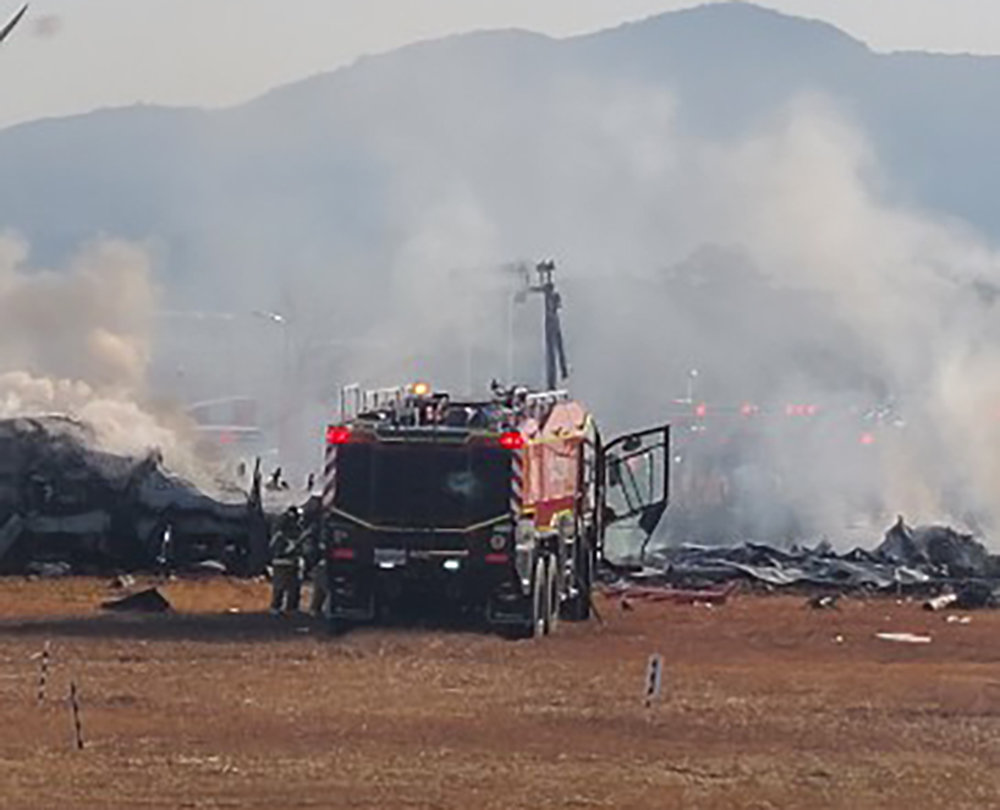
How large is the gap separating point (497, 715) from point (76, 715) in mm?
3913

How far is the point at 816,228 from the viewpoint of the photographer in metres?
117

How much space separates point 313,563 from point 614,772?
17.4m

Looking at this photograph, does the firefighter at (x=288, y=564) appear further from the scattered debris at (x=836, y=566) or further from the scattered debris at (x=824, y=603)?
the scattered debris at (x=824, y=603)

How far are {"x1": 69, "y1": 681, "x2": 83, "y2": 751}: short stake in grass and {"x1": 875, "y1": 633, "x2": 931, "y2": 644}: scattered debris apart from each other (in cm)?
1165

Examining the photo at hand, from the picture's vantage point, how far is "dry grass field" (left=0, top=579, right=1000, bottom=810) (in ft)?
66.2

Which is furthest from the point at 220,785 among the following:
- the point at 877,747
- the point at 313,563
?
the point at 313,563

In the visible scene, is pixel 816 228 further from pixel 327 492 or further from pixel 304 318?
pixel 327 492

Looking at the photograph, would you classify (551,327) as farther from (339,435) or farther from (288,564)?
(339,435)

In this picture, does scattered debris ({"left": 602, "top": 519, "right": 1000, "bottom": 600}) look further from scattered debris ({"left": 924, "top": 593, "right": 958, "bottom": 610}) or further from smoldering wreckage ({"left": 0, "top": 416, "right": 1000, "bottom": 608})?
scattered debris ({"left": 924, "top": 593, "right": 958, "bottom": 610})

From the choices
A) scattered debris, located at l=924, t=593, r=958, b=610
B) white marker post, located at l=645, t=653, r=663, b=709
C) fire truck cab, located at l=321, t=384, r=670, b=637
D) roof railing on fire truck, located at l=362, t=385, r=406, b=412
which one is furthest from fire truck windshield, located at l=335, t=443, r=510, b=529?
scattered debris, located at l=924, t=593, r=958, b=610

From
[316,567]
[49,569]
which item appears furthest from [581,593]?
[49,569]

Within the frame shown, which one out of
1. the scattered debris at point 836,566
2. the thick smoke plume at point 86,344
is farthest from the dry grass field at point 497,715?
the thick smoke plume at point 86,344

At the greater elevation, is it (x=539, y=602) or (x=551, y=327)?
(x=551, y=327)

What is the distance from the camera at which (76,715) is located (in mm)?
23609
